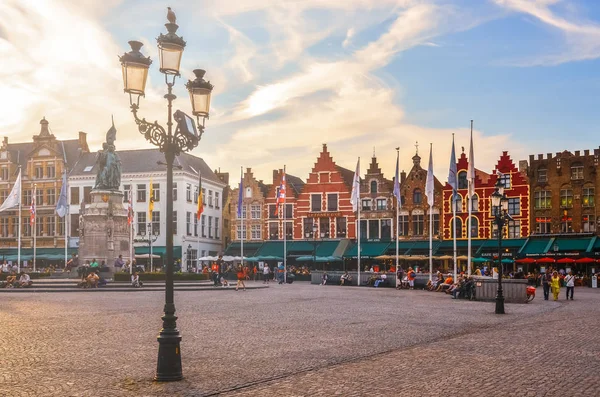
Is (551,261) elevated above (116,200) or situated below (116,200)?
below

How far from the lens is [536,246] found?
6041 centimetres

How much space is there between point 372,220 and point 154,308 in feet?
153

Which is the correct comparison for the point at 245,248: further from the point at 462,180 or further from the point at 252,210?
the point at 462,180

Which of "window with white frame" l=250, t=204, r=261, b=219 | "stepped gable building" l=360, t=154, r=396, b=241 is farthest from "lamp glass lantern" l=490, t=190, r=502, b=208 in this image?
"window with white frame" l=250, t=204, r=261, b=219

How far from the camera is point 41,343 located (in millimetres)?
15234

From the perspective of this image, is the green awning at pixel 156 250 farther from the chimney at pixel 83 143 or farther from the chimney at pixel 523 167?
the chimney at pixel 523 167

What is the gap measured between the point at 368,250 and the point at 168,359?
57116 millimetres

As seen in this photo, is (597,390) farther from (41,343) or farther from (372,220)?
(372,220)

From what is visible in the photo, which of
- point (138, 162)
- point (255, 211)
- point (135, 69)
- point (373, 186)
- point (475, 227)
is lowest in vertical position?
point (475, 227)

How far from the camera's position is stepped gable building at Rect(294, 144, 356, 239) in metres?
71.8

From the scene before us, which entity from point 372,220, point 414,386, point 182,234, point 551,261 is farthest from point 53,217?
point 414,386

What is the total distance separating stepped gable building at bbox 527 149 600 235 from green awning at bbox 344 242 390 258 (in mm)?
13868

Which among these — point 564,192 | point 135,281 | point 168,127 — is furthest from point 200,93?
point 564,192

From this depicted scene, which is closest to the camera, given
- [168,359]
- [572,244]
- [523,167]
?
[168,359]
